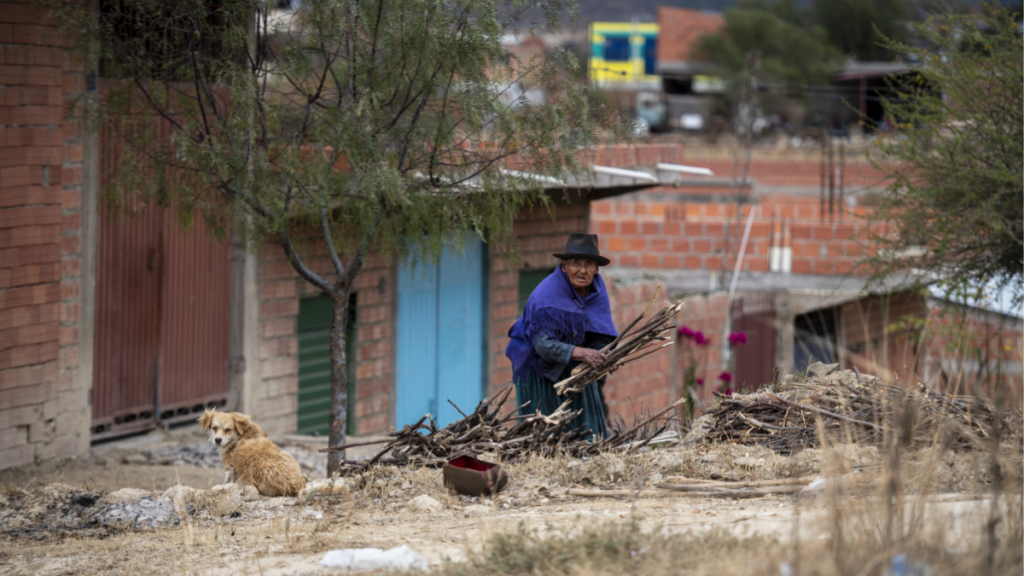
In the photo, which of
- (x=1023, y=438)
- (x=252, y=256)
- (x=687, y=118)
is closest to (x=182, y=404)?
(x=252, y=256)

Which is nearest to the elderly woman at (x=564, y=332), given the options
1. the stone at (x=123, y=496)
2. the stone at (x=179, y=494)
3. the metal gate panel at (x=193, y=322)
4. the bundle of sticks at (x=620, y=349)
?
the bundle of sticks at (x=620, y=349)

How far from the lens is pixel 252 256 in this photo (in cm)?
848

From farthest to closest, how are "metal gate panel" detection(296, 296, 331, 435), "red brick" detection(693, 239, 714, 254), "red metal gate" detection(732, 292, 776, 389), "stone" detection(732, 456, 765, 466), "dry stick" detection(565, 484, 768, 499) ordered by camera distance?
"red brick" detection(693, 239, 714, 254) → "red metal gate" detection(732, 292, 776, 389) → "metal gate panel" detection(296, 296, 331, 435) → "stone" detection(732, 456, 765, 466) → "dry stick" detection(565, 484, 768, 499)

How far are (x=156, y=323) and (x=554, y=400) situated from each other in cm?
379

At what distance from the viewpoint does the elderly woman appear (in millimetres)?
6059

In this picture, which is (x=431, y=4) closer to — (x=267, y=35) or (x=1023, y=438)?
(x=267, y=35)

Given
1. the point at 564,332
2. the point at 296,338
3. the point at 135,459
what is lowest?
the point at 135,459

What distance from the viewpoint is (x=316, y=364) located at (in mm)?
9242

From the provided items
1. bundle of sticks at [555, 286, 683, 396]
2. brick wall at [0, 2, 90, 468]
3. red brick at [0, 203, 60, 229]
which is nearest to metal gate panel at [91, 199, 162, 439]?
brick wall at [0, 2, 90, 468]

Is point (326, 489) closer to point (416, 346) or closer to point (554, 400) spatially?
point (554, 400)

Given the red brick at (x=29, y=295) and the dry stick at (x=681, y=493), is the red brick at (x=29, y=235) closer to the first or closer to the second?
the red brick at (x=29, y=295)

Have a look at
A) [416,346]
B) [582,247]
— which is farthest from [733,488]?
[416,346]

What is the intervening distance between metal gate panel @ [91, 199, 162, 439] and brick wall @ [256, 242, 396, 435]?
900mm

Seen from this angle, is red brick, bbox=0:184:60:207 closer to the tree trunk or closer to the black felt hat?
the tree trunk
